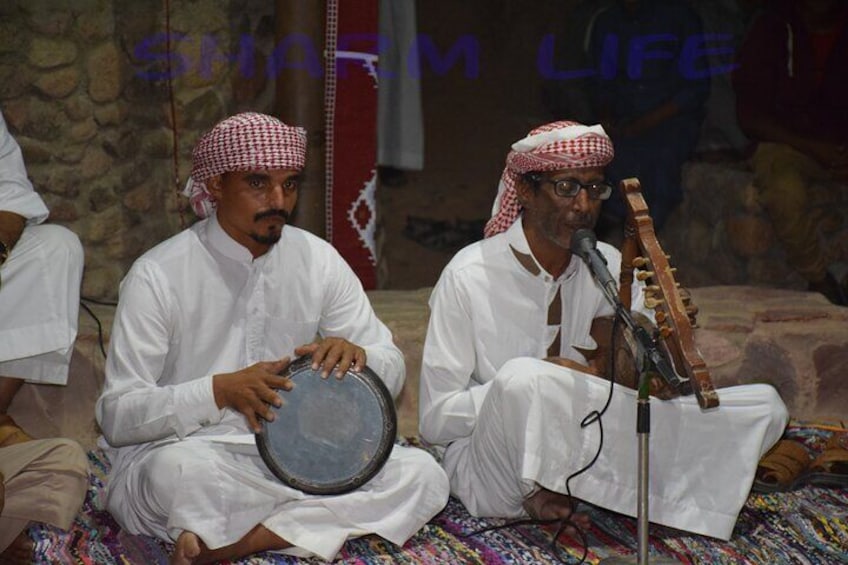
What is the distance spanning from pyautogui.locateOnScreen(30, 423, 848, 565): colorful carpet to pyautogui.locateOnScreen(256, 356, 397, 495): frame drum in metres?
0.27

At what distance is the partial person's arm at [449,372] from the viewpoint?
5.17 meters

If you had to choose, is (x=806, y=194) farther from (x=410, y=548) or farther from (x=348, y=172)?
(x=410, y=548)

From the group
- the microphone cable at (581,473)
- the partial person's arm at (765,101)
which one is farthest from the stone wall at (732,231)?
the microphone cable at (581,473)

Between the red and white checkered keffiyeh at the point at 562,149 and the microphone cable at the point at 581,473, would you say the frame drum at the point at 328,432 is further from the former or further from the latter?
the red and white checkered keffiyeh at the point at 562,149

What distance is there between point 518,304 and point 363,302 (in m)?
0.55

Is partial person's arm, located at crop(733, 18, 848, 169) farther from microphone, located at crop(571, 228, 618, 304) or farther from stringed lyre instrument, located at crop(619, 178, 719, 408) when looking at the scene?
microphone, located at crop(571, 228, 618, 304)

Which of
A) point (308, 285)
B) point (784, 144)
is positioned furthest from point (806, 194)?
point (308, 285)

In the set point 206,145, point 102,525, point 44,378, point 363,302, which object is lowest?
point 102,525

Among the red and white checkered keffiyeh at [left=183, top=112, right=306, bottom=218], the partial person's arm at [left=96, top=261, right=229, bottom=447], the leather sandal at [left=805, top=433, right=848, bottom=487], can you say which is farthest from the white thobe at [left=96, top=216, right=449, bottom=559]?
the leather sandal at [left=805, top=433, right=848, bottom=487]

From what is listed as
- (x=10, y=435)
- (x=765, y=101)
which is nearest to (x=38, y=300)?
(x=10, y=435)

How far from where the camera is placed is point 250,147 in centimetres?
494

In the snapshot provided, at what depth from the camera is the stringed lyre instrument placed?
4.37m

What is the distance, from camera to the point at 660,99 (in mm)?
8531

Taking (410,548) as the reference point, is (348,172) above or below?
above
